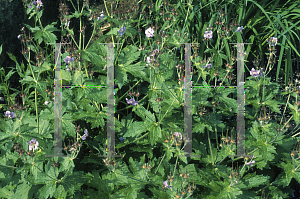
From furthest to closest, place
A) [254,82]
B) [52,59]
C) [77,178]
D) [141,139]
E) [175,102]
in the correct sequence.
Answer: [52,59] → [254,82] → [141,139] → [175,102] → [77,178]

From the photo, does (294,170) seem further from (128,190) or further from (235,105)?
(128,190)

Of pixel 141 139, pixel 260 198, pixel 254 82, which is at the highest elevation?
pixel 254 82

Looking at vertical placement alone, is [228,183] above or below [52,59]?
below

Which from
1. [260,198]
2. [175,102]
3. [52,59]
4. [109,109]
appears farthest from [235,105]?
[52,59]

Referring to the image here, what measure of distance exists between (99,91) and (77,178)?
2.22ft

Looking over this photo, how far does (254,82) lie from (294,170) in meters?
0.85

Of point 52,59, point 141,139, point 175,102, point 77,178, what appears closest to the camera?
point 77,178

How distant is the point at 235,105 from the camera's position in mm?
2605

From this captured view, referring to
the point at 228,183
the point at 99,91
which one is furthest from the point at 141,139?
the point at 228,183

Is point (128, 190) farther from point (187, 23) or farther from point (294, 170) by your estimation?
point (187, 23)

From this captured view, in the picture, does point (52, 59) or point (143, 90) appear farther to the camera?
point (52, 59)

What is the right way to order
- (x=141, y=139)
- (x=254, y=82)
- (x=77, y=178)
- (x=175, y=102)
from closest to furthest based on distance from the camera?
(x=77, y=178) < (x=175, y=102) < (x=141, y=139) < (x=254, y=82)

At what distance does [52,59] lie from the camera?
10.1ft

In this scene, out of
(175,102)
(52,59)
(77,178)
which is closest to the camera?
(77,178)
